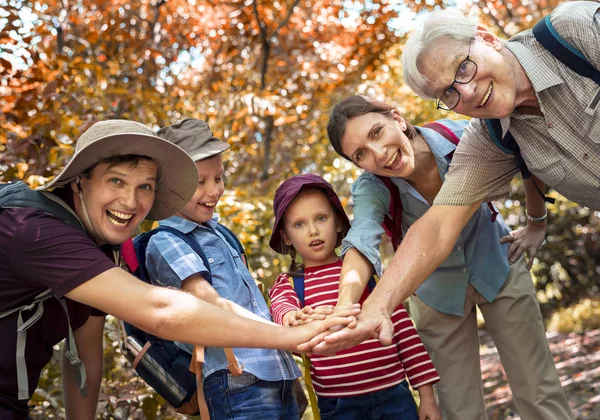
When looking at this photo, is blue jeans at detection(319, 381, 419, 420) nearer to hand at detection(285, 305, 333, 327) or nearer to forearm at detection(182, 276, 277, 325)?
hand at detection(285, 305, 333, 327)

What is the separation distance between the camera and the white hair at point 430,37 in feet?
8.94

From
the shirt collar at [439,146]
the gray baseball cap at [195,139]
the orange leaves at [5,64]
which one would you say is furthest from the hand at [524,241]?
the orange leaves at [5,64]

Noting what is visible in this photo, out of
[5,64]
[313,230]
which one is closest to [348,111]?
[313,230]

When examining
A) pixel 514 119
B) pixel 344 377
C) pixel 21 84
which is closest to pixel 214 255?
pixel 344 377

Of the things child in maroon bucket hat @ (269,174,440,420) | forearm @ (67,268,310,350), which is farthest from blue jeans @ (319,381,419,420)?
forearm @ (67,268,310,350)

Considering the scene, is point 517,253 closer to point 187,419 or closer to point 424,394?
point 424,394

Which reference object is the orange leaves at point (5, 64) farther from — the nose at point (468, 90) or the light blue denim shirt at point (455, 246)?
the nose at point (468, 90)

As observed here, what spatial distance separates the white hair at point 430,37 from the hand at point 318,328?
0.94 metres

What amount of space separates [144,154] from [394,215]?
1.30 metres

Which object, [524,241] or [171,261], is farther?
[524,241]

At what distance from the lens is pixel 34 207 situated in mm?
2346

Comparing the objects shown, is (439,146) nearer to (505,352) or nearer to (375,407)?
(505,352)

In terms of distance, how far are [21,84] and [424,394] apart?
3047mm

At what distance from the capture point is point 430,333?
347cm
